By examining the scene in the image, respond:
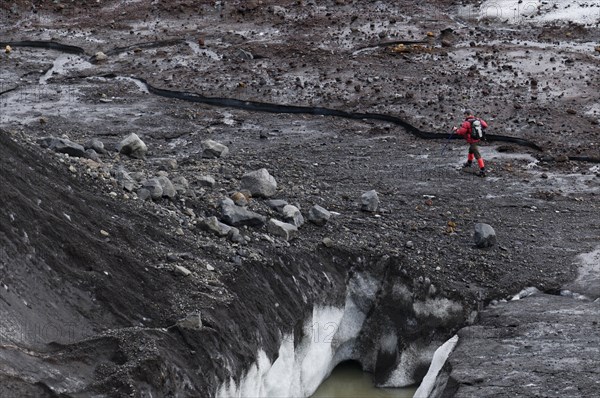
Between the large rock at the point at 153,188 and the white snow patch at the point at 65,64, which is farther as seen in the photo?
the white snow patch at the point at 65,64

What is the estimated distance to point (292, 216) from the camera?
2075cm

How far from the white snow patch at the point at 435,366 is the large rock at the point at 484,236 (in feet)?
9.84

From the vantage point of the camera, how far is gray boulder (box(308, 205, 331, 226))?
21.0 meters

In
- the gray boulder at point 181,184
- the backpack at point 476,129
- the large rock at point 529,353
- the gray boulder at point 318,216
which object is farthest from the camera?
the backpack at point 476,129

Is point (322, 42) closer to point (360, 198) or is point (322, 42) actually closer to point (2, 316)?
point (360, 198)

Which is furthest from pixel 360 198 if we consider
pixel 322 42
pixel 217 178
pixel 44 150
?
pixel 322 42

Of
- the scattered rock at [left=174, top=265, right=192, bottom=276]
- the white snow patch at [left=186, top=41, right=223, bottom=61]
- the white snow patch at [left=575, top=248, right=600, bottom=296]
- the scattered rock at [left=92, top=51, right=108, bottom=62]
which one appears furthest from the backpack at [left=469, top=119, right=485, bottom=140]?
the scattered rock at [left=92, top=51, right=108, bottom=62]

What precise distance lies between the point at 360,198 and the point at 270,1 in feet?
56.9

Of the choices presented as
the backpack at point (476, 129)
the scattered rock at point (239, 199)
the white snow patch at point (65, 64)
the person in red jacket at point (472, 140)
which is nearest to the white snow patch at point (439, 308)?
the scattered rock at point (239, 199)

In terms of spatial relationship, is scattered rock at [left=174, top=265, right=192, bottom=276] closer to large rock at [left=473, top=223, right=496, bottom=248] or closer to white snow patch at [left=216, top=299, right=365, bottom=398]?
white snow patch at [left=216, top=299, right=365, bottom=398]

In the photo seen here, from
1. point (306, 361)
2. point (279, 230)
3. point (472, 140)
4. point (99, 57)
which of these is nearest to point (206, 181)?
point (279, 230)

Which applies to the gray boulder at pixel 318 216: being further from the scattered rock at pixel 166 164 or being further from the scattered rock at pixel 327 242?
the scattered rock at pixel 166 164

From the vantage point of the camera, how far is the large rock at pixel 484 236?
69.8 ft

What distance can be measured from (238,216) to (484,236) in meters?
5.07
